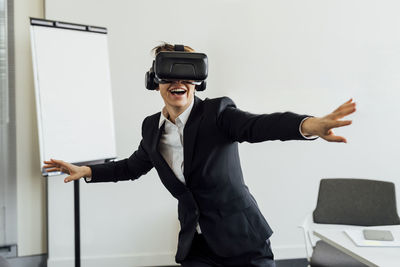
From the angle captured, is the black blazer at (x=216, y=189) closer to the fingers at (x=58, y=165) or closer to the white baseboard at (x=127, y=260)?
the fingers at (x=58, y=165)

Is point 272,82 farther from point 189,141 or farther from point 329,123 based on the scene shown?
point 329,123

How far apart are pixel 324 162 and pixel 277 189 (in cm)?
46

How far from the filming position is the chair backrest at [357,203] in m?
2.60

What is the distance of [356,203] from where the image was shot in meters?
2.66

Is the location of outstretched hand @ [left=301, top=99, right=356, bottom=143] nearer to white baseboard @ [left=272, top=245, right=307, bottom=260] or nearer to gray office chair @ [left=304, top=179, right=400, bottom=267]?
gray office chair @ [left=304, top=179, right=400, bottom=267]

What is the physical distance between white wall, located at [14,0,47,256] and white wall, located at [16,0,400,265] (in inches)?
2.0

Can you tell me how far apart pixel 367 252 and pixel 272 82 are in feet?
6.29

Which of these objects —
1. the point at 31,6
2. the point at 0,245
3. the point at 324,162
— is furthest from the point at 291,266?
the point at 31,6

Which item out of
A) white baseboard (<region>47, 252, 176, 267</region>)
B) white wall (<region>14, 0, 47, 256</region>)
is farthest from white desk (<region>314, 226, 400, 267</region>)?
white wall (<region>14, 0, 47, 256</region>)

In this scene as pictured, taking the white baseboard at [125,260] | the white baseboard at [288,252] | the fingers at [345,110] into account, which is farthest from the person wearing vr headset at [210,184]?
the white baseboard at [288,252]

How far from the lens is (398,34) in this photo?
3562mm

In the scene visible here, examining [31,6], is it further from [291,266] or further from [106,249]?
[291,266]

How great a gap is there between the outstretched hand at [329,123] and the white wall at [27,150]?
8.08ft

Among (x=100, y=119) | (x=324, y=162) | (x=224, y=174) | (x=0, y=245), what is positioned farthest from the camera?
(x=324, y=162)
